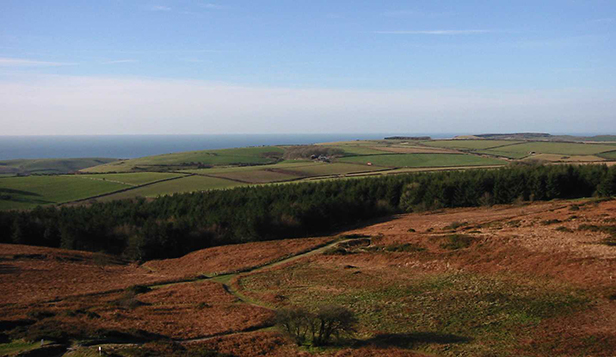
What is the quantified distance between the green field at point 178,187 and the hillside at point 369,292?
3518cm

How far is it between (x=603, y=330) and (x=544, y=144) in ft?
520

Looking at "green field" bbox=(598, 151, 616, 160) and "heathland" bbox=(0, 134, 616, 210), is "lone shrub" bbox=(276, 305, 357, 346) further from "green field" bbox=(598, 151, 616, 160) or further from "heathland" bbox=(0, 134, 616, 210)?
"green field" bbox=(598, 151, 616, 160)

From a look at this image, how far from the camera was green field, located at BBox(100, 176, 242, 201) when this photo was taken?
285 ft

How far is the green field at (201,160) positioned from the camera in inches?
5634

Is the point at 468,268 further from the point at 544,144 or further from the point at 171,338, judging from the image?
the point at 544,144

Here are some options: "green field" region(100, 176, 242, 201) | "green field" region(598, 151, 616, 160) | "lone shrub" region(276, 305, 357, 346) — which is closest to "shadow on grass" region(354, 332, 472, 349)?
"lone shrub" region(276, 305, 357, 346)

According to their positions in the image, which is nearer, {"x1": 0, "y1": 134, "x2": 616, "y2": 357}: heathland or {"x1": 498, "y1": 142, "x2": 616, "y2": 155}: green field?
{"x1": 0, "y1": 134, "x2": 616, "y2": 357}: heathland

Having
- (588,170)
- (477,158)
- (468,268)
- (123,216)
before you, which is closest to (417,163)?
(477,158)

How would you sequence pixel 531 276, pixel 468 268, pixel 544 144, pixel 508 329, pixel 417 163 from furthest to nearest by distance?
pixel 544 144 → pixel 417 163 → pixel 468 268 → pixel 531 276 → pixel 508 329

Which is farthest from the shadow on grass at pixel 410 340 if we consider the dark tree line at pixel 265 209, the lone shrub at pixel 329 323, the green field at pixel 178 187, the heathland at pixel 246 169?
the green field at pixel 178 187

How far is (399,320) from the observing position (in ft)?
84.9

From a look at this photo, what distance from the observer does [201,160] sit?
15225 centimetres

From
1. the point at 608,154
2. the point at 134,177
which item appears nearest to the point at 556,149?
the point at 608,154

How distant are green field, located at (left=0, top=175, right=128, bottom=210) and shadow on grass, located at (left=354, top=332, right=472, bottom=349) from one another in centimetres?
7356
